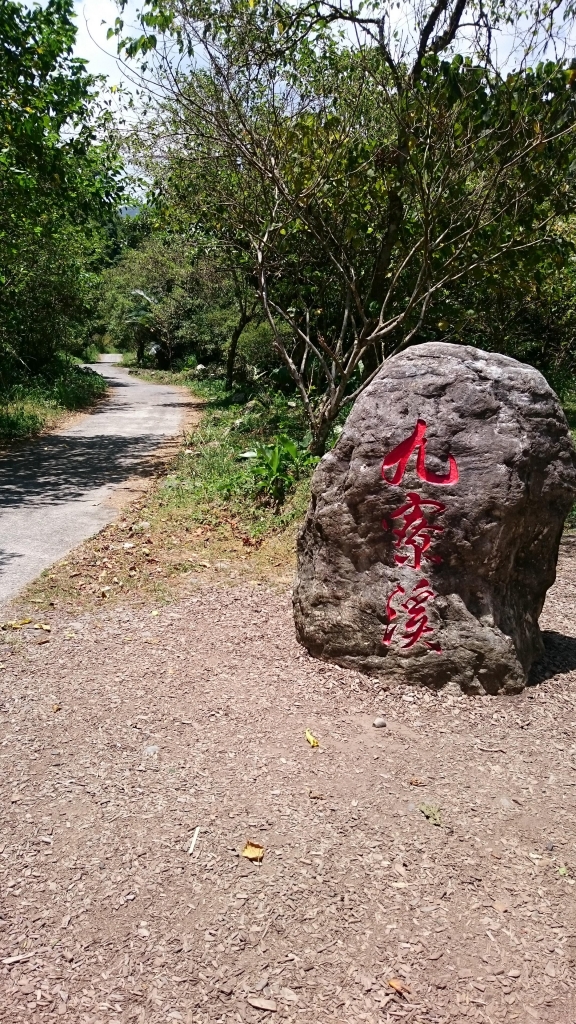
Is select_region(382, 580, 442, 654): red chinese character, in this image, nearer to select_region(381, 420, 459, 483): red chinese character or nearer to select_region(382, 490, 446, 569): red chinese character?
select_region(382, 490, 446, 569): red chinese character

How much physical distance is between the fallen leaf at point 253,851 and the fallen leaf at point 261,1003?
55 centimetres

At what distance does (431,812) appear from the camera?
120 inches

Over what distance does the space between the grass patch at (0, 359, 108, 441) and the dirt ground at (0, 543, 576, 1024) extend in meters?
9.31

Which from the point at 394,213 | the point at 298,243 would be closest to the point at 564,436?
the point at 394,213

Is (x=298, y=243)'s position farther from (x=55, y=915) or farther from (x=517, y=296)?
(x=55, y=915)

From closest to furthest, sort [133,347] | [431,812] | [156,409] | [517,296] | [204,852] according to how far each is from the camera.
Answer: [204,852]
[431,812]
[517,296]
[156,409]
[133,347]

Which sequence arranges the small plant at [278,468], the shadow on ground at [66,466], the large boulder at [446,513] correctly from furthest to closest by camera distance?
1. the shadow on ground at [66,466]
2. the small plant at [278,468]
3. the large boulder at [446,513]

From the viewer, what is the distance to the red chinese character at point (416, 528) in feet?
12.4

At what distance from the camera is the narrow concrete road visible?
6.44 m

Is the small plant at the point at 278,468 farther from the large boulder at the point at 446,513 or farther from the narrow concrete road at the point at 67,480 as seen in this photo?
the large boulder at the point at 446,513

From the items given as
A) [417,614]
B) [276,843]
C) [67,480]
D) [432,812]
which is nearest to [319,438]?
[67,480]

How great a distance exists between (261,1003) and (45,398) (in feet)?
50.7

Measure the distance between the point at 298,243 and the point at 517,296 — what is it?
3025 millimetres

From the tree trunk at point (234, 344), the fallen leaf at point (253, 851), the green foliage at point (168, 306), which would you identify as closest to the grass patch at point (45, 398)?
the tree trunk at point (234, 344)
